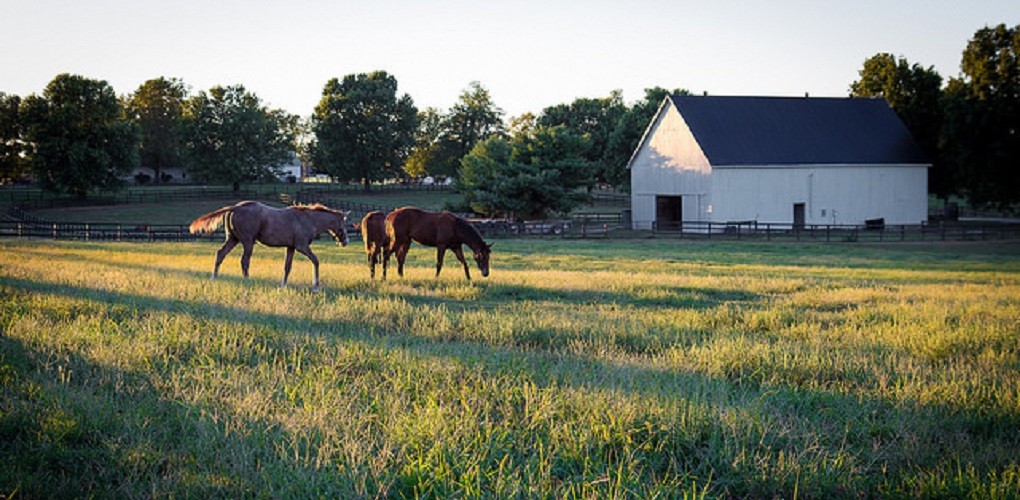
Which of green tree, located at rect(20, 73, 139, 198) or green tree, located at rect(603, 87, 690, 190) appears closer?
green tree, located at rect(603, 87, 690, 190)

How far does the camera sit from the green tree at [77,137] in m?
63.1

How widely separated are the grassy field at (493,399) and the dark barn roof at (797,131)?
113 feet

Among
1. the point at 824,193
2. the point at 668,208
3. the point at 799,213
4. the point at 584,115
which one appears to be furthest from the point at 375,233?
the point at 584,115

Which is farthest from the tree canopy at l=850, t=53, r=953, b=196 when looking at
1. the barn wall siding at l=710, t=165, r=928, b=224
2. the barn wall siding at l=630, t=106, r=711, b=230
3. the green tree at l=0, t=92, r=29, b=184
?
the green tree at l=0, t=92, r=29, b=184

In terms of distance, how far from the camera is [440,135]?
8900 centimetres

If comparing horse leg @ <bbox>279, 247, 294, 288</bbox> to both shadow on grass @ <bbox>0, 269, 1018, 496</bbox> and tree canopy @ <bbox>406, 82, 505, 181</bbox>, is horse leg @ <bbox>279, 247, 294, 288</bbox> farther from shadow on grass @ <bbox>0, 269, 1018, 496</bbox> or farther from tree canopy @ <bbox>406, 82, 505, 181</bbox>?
tree canopy @ <bbox>406, 82, 505, 181</bbox>

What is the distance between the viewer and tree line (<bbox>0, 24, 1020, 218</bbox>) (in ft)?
149

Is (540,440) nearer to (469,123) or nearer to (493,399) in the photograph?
(493,399)

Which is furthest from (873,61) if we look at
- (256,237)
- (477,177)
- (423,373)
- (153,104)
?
(153,104)

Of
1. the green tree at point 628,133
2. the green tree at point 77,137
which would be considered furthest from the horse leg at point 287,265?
the green tree at point 77,137

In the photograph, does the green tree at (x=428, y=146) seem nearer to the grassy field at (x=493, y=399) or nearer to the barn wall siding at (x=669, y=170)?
the barn wall siding at (x=669, y=170)

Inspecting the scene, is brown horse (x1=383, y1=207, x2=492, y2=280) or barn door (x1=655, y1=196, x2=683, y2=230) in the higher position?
barn door (x1=655, y1=196, x2=683, y2=230)

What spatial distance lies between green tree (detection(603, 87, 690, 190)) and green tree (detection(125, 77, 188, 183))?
53557 mm

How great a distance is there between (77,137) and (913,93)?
60599 millimetres
